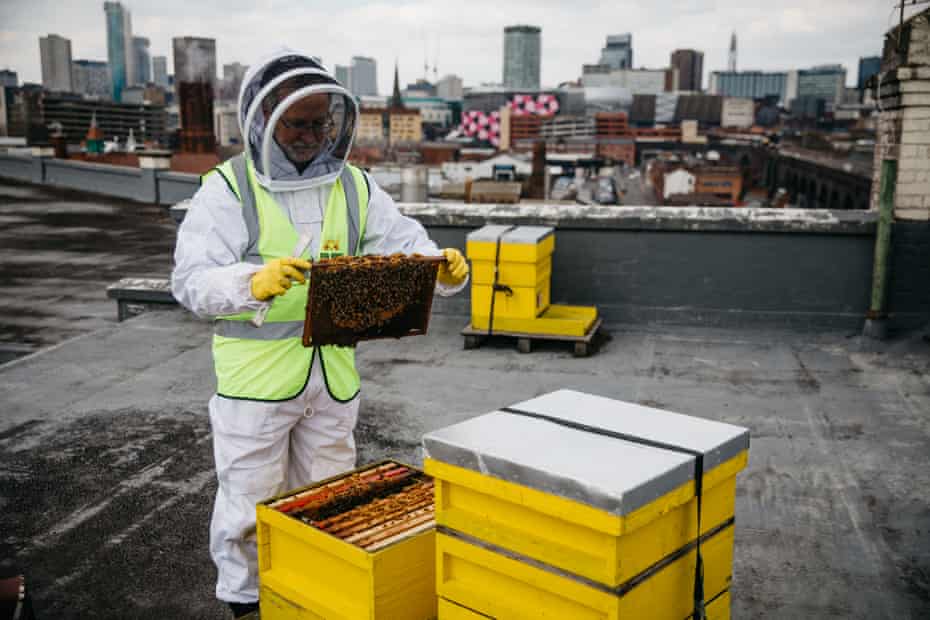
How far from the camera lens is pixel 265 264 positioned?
283 cm

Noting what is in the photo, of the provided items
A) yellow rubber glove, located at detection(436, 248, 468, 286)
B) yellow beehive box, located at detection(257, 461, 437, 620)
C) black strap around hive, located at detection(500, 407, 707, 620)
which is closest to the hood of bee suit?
yellow rubber glove, located at detection(436, 248, 468, 286)

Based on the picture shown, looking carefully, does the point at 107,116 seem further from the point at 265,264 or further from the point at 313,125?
the point at 265,264

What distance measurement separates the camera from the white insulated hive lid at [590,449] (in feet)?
6.81

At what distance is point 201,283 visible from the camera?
2.78 m

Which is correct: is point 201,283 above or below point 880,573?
above

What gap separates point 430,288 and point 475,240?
14.2 ft

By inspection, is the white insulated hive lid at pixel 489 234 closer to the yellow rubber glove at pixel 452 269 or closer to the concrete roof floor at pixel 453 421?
the concrete roof floor at pixel 453 421

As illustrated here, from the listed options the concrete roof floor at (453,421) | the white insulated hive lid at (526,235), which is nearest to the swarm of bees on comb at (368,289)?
the concrete roof floor at (453,421)

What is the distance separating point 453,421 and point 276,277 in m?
3.47

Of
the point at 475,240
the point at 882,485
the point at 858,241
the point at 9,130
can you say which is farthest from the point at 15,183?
the point at 9,130

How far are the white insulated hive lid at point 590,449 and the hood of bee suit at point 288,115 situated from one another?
1.15m

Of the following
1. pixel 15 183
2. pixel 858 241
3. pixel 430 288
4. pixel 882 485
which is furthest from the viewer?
pixel 15 183

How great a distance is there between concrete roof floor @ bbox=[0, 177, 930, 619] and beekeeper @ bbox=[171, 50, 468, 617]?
90 cm

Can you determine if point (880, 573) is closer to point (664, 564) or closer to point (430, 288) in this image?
point (664, 564)
